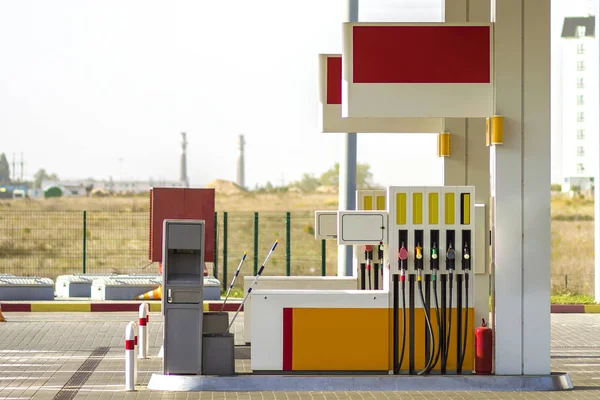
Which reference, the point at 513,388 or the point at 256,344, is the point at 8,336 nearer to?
A: the point at 256,344

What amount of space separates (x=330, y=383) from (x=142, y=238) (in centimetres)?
4738

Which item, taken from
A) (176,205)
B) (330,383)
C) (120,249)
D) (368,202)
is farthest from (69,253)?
(330,383)

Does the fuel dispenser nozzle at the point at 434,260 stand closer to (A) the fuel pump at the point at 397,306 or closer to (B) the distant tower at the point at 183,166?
(A) the fuel pump at the point at 397,306

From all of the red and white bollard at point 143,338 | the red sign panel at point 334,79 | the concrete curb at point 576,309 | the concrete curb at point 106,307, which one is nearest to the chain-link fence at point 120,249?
the concrete curb at point 106,307

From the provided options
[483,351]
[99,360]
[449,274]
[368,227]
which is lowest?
[99,360]

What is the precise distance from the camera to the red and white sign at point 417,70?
1333 centimetres

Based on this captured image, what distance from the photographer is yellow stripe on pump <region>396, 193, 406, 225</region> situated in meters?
13.5

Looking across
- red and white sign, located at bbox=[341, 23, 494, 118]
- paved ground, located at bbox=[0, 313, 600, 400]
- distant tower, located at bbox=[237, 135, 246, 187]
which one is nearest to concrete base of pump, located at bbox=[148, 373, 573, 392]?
paved ground, located at bbox=[0, 313, 600, 400]

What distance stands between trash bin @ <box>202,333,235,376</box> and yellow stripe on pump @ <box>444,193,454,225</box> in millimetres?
2715

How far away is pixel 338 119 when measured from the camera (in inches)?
685

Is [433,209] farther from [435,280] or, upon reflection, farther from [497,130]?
[497,130]

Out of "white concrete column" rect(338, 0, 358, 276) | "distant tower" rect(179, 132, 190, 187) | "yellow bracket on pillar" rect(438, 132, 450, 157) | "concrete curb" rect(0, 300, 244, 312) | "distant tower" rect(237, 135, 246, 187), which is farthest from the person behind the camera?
"distant tower" rect(179, 132, 190, 187)

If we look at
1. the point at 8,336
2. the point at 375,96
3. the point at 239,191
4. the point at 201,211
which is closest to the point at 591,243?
the point at 201,211

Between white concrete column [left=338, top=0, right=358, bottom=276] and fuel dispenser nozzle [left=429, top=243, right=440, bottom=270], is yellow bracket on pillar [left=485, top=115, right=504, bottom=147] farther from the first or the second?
white concrete column [left=338, top=0, right=358, bottom=276]
